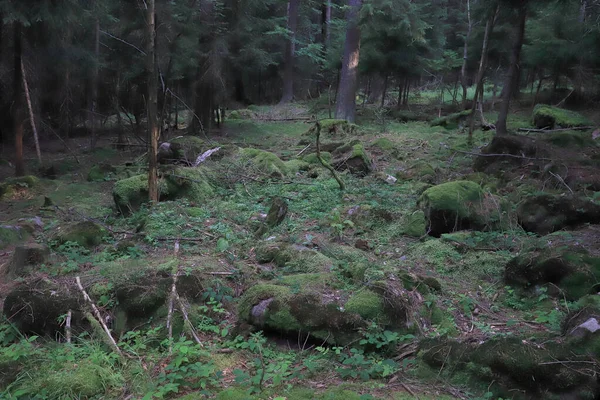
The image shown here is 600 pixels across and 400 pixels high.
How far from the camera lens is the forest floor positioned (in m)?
3.59

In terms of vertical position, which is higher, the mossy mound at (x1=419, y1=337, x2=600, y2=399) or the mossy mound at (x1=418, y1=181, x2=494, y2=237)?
the mossy mound at (x1=418, y1=181, x2=494, y2=237)

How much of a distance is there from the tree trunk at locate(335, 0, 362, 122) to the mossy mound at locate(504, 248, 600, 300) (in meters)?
14.7

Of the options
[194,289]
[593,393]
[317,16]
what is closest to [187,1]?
[194,289]

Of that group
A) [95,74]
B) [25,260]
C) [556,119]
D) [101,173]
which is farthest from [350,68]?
[25,260]

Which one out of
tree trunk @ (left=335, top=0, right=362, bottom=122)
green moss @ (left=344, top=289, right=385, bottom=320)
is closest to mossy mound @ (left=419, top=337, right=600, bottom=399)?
green moss @ (left=344, top=289, right=385, bottom=320)

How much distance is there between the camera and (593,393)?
326cm

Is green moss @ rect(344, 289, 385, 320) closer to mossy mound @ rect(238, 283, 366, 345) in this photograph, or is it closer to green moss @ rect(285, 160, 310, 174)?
mossy mound @ rect(238, 283, 366, 345)

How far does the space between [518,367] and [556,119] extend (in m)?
14.0

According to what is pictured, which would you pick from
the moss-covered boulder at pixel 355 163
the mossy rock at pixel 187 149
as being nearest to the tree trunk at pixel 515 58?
the moss-covered boulder at pixel 355 163

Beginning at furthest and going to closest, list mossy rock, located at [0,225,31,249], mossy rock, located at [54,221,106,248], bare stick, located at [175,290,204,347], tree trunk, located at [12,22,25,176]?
1. tree trunk, located at [12,22,25,176]
2. mossy rock, located at [0,225,31,249]
3. mossy rock, located at [54,221,106,248]
4. bare stick, located at [175,290,204,347]

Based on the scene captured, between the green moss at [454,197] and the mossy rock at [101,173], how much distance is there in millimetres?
9590

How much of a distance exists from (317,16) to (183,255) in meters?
36.6

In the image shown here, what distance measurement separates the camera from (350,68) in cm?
1948

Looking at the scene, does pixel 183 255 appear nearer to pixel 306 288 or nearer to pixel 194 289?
pixel 194 289
